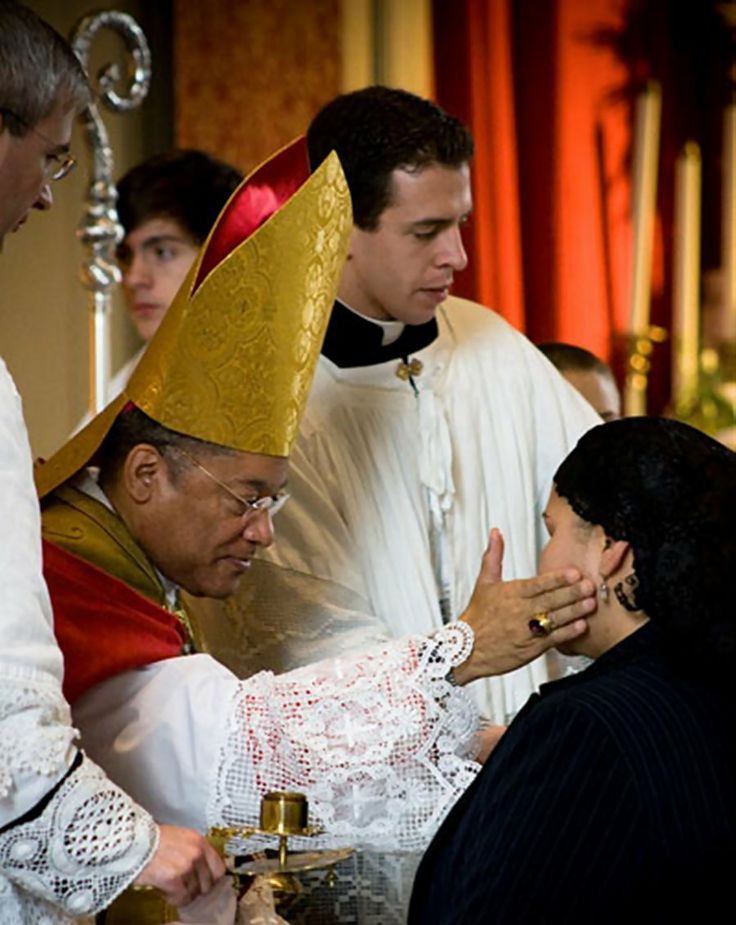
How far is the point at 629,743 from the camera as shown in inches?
83.1

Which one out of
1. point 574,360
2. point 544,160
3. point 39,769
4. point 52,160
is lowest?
point 39,769

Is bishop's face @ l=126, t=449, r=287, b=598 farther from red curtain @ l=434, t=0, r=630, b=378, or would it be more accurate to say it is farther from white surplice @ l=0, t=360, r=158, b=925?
red curtain @ l=434, t=0, r=630, b=378

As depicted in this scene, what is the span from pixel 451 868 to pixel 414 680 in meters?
0.29

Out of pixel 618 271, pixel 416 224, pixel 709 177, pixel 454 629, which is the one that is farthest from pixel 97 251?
pixel 709 177

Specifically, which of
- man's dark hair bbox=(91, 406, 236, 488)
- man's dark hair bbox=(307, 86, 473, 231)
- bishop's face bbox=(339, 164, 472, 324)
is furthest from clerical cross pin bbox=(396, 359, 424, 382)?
man's dark hair bbox=(91, 406, 236, 488)

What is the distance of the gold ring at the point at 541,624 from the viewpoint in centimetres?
238

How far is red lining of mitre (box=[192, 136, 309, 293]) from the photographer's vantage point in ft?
8.61

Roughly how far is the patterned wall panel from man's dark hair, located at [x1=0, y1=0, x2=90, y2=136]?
3.01 metres

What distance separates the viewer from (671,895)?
6.90 ft

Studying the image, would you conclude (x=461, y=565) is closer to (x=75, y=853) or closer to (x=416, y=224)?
(x=416, y=224)

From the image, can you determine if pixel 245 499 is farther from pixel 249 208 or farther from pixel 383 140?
pixel 383 140

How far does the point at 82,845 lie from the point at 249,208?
1.00 m

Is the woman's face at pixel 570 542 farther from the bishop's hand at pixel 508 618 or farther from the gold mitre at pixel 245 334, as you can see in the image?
the gold mitre at pixel 245 334

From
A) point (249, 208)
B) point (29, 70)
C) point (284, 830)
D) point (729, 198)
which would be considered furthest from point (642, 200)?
point (284, 830)
